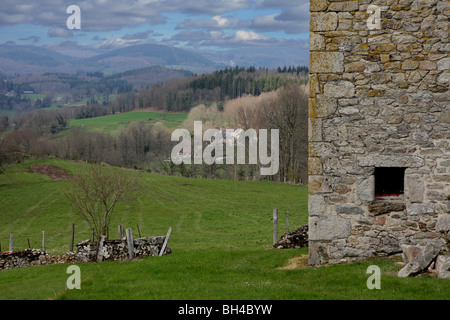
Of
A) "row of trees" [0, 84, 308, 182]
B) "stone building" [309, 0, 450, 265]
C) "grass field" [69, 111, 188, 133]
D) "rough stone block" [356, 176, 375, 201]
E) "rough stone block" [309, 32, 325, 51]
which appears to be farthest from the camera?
"grass field" [69, 111, 188, 133]

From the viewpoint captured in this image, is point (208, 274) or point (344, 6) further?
point (208, 274)

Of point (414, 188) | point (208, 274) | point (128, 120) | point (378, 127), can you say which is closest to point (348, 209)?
point (414, 188)

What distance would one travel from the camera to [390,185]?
10664 mm

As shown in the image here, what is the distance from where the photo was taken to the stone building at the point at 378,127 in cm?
1020

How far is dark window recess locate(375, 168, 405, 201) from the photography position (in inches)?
418

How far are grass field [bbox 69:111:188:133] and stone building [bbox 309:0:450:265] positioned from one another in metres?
115

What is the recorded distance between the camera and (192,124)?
11081 centimetres

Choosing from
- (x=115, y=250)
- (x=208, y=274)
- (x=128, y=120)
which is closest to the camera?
(x=208, y=274)

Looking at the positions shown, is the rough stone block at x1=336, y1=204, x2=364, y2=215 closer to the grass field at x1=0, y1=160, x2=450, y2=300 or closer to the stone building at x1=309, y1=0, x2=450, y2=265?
the stone building at x1=309, y1=0, x2=450, y2=265

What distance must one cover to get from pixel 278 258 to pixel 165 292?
4.44 metres

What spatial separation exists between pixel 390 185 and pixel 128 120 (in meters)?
138

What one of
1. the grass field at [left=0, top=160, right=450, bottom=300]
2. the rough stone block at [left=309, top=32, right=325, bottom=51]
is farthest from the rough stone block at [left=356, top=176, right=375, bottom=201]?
the rough stone block at [left=309, top=32, right=325, bottom=51]

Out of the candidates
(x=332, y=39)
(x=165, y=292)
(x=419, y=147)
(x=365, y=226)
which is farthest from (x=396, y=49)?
(x=165, y=292)

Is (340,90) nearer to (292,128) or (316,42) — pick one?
(316,42)
